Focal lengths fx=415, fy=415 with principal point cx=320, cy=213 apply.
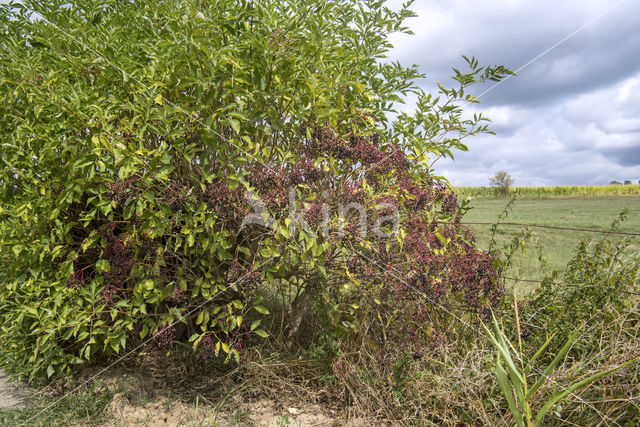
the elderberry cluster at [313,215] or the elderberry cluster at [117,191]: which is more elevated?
the elderberry cluster at [117,191]

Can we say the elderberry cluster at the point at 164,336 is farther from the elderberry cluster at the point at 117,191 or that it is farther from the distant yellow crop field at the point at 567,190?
the distant yellow crop field at the point at 567,190

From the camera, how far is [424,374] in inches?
113

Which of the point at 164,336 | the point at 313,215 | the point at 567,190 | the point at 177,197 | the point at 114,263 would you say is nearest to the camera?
the point at 313,215

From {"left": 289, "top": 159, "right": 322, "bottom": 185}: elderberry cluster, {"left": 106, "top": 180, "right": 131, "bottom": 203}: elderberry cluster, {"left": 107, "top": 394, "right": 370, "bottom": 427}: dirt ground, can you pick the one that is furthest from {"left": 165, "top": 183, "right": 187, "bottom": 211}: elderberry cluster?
{"left": 107, "top": 394, "right": 370, "bottom": 427}: dirt ground

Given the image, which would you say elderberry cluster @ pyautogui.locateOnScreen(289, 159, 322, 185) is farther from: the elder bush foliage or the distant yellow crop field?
the distant yellow crop field

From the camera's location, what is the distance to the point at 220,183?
299 centimetres

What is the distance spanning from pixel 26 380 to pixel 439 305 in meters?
3.81

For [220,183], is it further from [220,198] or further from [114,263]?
[114,263]

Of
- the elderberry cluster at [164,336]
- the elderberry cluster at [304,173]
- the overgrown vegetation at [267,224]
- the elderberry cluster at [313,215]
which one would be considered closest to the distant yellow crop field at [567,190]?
the overgrown vegetation at [267,224]

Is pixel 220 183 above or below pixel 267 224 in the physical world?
above

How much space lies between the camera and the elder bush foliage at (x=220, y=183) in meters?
2.84

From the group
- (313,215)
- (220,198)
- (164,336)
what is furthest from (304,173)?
(164,336)

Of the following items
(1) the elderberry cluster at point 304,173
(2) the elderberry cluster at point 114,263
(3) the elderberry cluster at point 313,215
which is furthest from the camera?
(2) the elderberry cluster at point 114,263

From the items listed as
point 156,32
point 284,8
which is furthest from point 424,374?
point 156,32
